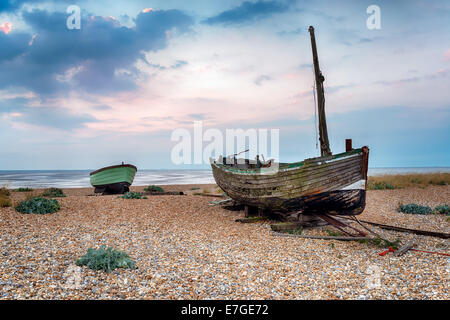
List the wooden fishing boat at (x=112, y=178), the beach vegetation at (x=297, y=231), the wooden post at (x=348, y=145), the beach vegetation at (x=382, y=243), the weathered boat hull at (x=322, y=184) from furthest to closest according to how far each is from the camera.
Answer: the wooden fishing boat at (x=112, y=178)
the wooden post at (x=348, y=145)
the beach vegetation at (x=297, y=231)
the weathered boat hull at (x=322, y=184)
the beach vegetation at (x=382, y=243)

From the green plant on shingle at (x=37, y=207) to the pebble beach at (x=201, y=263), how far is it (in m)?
0.34

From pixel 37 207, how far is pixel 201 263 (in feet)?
24.2

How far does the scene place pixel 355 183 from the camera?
9.20 meters

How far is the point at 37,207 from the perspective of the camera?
34.0 ft

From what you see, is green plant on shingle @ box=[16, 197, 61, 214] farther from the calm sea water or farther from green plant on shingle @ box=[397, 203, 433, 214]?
green plant on shingle @ box=[397, 203, 433, 214]

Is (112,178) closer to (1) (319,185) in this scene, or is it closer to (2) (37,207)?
(2) (37,207)

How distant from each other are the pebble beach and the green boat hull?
1021 centimetres

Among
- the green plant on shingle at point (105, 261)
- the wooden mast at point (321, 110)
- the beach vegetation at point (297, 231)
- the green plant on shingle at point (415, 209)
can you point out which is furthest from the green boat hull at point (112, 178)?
the green plant on shingle at point (415, 209)

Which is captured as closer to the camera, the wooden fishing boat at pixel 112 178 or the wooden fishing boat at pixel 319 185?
the wooden fishing boat at pixel 319 185

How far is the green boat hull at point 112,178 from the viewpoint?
68.3 feet

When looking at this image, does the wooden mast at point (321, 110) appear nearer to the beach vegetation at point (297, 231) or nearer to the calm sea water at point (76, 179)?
the beach vegetation at point (297, 231)
